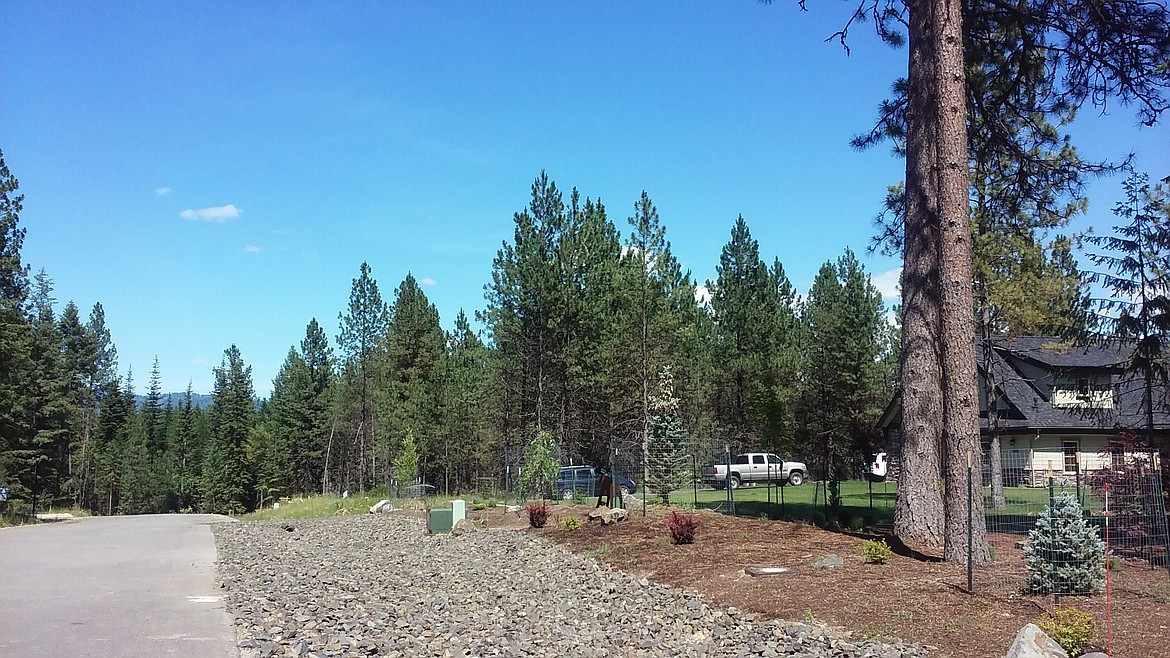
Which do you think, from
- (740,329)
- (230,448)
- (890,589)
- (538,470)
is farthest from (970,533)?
(230,448)

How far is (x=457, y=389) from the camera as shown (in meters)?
45.5

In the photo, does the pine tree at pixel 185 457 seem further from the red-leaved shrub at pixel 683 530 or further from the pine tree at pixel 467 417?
the red-leaved shrub at pixel 683 530

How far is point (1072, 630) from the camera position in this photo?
6.17m

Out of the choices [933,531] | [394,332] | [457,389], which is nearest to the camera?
[933,531]

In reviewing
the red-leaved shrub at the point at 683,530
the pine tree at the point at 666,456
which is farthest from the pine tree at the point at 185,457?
the red-leaved shrub at the point at 683,530

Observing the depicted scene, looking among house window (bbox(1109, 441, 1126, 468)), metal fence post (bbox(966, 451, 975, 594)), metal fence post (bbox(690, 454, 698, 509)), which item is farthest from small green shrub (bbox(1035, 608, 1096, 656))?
metal fence post (bbox(690, 454, 698, 509))

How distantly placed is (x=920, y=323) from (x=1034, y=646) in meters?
7.28

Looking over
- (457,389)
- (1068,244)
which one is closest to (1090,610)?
(1068,244)

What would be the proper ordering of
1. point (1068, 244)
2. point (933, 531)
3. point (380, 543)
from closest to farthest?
point (933, 531) → point (380, 543) → point (1068, 244)

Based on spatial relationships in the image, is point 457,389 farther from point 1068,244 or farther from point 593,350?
point 1068,244

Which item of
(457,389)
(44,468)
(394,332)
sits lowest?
(44,468)

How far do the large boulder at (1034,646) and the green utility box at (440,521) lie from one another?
17107 mm

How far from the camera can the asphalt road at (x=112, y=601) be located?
26.9 feet

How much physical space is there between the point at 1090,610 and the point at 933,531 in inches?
170
